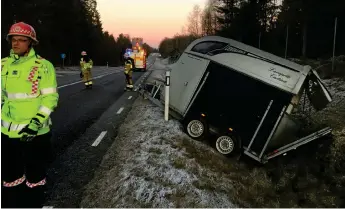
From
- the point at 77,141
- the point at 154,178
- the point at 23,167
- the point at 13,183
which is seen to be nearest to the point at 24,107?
the point at 23,167

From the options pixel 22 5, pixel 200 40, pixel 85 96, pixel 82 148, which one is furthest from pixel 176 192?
pixel 22 5

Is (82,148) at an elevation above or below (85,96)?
above

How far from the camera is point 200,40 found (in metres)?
7.85

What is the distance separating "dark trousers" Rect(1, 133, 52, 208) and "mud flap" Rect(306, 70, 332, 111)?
15.8ft

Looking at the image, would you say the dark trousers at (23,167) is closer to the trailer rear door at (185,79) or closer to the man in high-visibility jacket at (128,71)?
the trailer rear door at (185,79)

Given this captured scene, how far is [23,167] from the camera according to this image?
3844 mm

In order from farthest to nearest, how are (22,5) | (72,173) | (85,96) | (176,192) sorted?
1. (22,5)
2. (85,96)
3. (72,173)
4. (176,192)

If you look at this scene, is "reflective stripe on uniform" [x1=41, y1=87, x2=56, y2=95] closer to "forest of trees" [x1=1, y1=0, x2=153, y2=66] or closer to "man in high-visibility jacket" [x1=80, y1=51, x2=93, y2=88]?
"man in high-visibility jacket" [x1=80, y1=51, x2=93, y2=88]

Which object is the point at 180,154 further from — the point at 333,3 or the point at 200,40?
the point at 333,3

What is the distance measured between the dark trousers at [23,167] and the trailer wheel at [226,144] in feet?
12.4

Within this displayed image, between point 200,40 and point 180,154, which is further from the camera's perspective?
point 200,40

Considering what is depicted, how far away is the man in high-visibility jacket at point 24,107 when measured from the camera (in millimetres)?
3543

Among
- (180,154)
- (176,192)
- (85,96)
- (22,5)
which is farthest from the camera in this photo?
(22,5)

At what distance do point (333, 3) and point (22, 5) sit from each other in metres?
31.7
